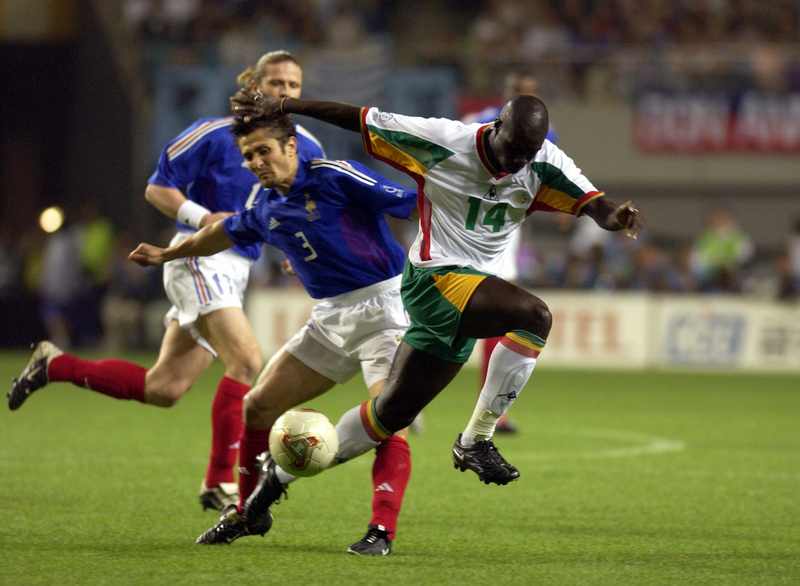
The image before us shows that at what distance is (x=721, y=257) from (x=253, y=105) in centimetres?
1164

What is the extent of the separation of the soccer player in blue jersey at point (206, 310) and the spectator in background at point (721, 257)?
10315 millimetres

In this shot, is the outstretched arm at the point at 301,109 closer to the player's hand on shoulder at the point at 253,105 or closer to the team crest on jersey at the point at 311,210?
the player's hand on shoulder at the point at 253,105

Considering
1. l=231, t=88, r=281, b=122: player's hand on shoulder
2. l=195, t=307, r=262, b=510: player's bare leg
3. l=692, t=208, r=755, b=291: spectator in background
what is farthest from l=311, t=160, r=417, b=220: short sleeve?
l=692, t=208, r=755, b=291: spectator in background

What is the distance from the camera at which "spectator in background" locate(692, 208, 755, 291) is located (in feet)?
48.8

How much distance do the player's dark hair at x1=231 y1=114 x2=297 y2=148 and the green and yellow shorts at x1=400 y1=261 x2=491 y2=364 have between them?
0.79 meters

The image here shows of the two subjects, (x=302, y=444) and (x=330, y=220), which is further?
(x=330, y=220)

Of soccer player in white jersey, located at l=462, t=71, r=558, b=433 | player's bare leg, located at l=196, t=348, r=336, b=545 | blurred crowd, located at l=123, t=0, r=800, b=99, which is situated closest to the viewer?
player's bare leg, located at l=196, t=348, r=336, b=545

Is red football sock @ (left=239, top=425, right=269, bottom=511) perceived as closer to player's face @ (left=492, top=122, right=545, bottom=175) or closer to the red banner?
player's face @ (left=492, top=122, right=545, bottom=175)

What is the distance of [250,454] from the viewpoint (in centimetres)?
484

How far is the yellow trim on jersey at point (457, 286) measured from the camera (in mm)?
4215

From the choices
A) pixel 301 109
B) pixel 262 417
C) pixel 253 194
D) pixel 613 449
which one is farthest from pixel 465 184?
pixel 613 449

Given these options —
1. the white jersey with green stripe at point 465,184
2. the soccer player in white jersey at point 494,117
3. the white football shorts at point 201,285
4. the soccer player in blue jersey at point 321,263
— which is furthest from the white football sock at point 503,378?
the soccer player in white jersey at point 494,117

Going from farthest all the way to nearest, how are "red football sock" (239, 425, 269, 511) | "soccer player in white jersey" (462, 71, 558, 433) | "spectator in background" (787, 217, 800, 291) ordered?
"spectator in background" (787, 217, 800, 291)
"soccer player in white jersey" (462, 71, 558, 433)
"red football sock" (239, 425, 269, 511)

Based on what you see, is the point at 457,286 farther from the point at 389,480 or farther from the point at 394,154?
the point at 389,480
